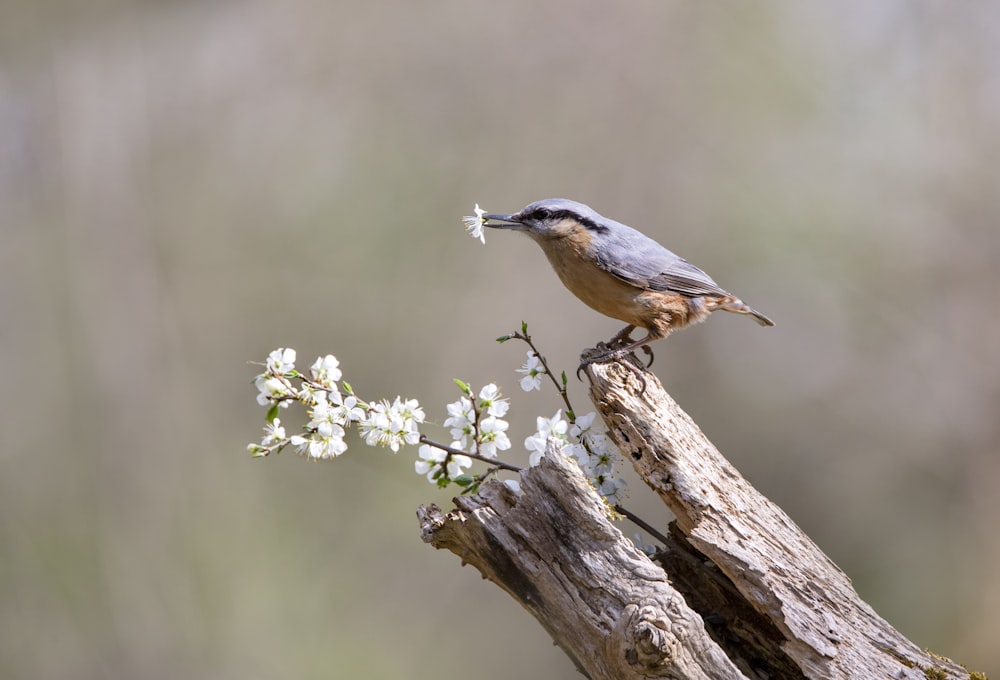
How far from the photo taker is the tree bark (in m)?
1.75

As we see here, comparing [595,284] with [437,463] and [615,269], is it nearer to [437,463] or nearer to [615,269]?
[615,269]

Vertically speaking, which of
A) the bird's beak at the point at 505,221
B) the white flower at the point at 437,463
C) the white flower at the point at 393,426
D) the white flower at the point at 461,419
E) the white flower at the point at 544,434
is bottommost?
the white flower at the point at 544,434

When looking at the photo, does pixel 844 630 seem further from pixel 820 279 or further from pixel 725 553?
pixel 820 279

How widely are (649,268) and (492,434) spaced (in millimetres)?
1107

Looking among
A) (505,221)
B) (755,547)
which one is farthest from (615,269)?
(755,547)

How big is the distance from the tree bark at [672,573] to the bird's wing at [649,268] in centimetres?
72

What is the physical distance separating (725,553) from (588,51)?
437cm

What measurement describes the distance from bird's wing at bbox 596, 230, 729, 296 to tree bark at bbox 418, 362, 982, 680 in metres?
0.72

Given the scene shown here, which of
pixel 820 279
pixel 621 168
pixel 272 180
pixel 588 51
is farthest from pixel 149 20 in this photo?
pixel 820 279

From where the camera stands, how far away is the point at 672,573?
7.25 feet

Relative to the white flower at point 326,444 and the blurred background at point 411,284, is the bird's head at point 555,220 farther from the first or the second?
the blurred background at point 411,284

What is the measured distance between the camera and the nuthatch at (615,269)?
9.38 ft

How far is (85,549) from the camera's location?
5.15m

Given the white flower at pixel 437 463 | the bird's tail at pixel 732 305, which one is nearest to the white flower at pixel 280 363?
the white flower at pixel 437 463
